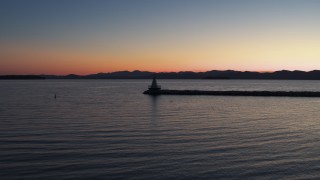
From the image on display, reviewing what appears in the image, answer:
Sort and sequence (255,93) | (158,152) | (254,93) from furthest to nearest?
(254,93) < (255,93) < (158,152)

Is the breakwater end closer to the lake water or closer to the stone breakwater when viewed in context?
the stone breakwater

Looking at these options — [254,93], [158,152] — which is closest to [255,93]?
[254,93]

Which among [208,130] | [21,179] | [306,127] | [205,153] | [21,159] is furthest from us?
[306,127]

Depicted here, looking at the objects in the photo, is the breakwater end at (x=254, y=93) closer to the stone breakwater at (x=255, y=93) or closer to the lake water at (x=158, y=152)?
the stone breakwater at (x=255, y=93)

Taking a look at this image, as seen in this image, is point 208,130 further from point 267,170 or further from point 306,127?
point 267,170

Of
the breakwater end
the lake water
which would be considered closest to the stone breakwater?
the breakwater end

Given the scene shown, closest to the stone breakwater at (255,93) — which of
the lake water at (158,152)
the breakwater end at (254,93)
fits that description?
the breakwater end at (254,93)

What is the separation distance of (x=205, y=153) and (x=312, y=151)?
206 inches

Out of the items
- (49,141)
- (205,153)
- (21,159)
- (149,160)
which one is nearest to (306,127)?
(205,153)

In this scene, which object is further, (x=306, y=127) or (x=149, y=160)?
(x=306, y=127)

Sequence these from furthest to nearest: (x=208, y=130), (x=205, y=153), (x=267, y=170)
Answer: (x=208, y=130), (x=205, y=153), (x=267, y=170)

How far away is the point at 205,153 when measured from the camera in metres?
16.4

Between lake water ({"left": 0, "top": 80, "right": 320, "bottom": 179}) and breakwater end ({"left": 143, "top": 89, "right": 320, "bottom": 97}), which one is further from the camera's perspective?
breakwater end ({"left": 143, "top": 89, "right": 320, "bottom": 97})

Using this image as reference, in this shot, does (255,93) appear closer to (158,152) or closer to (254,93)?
(254,93)
